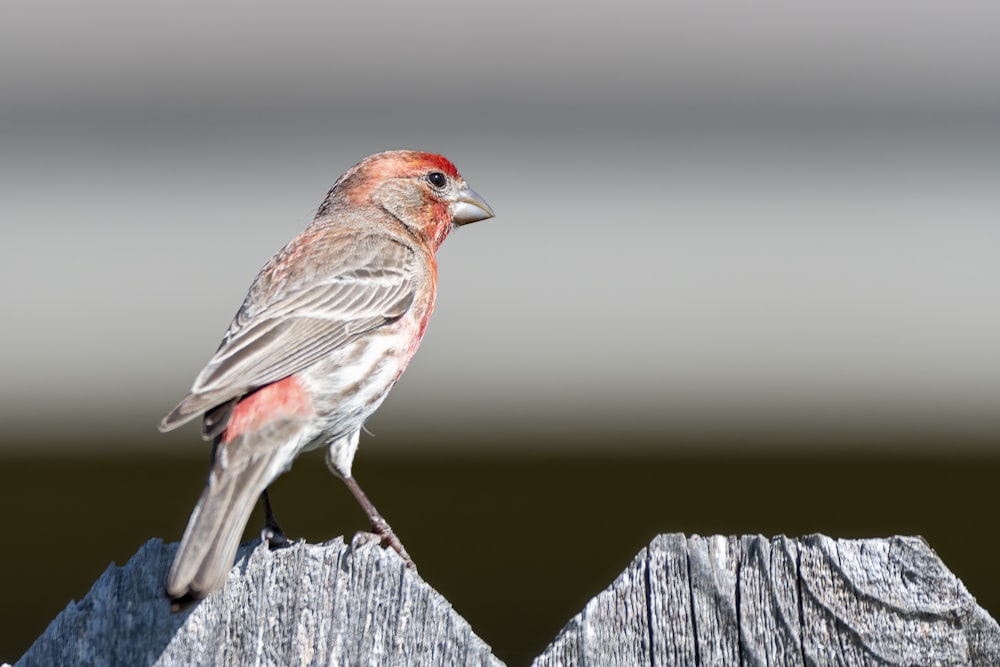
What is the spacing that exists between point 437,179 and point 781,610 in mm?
3264

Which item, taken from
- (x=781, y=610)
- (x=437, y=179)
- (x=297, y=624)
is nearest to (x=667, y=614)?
(x=781, y=610)

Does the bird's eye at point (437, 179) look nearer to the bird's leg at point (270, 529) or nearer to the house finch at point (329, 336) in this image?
the house finch at point (329, 336)

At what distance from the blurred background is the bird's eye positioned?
2.00 feet

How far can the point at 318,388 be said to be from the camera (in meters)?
4.35

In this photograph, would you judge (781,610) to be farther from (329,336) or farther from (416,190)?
(416,190)

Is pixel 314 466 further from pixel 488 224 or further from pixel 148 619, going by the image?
pixel 148 619

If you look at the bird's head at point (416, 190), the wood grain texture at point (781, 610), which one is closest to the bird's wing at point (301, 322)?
the bird's head at point (416, 190)

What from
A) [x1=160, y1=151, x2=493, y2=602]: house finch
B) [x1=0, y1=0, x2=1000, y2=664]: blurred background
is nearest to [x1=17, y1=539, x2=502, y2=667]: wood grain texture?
[x1=160, y1=151, x2=493, y2=602]: house finch

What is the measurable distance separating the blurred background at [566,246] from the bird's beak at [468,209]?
11 cm

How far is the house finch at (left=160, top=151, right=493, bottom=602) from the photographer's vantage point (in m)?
3.72

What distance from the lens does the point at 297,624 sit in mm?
2615

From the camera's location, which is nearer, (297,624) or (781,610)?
(781,610)

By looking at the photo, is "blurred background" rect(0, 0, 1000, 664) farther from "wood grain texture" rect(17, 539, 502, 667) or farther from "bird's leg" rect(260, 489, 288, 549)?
"wood grain texture" rect(17, 539, 502, 667)

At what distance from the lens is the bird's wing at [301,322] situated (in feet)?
12.5
